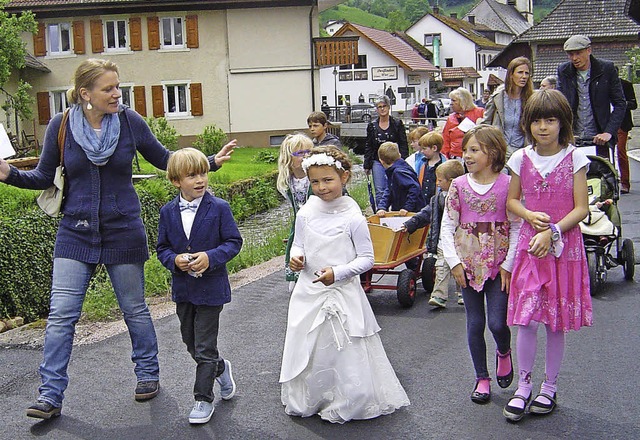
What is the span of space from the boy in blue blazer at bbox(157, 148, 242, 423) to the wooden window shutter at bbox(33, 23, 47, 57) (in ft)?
125

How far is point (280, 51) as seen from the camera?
40844 mm

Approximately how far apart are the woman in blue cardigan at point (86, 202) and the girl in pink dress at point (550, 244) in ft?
7.75

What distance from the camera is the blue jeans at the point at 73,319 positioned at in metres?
5.49

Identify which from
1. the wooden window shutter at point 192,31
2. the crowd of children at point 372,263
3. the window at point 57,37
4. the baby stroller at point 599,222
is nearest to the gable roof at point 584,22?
the wooden window shutter at point 192,31

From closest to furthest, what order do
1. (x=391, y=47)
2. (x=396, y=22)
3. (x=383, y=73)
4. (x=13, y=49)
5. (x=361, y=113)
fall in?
1. (x=13, y=49)
2. (x=361, y=113)
3. (x=383, y=73)
4. (x=391, y=47)
5. (x=396, y=22)

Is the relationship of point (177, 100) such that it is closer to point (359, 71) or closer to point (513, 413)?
point (513, 413)

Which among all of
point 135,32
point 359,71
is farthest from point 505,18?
point 135,32

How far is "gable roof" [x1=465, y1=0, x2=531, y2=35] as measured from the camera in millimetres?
132062

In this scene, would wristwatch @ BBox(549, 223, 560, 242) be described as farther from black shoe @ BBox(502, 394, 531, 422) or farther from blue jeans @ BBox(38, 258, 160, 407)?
blue jeans @ BBox(38, 258, 160, 407)

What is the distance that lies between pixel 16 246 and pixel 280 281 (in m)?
2.80

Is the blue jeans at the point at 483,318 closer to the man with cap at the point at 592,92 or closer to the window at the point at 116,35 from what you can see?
the man with cap at the point at 592,92

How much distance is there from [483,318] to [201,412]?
1.77m

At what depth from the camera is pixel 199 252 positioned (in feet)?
17.7

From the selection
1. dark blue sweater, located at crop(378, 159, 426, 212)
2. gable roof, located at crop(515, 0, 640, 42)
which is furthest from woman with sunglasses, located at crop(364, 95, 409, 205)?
gable roof, located at crop(515, 0, 640, 42)
